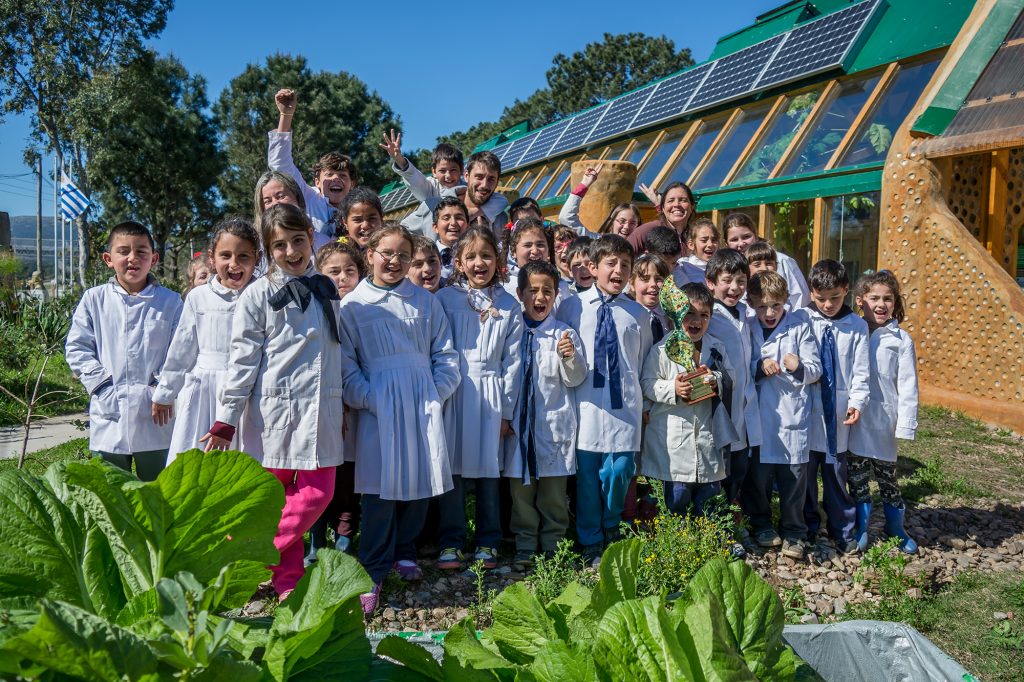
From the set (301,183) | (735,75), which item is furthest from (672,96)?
(301,183)

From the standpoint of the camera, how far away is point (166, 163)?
32312 mm

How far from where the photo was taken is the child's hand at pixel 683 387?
4539 mm

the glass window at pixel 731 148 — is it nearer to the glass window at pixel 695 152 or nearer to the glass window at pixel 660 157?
the glass window at pixel 695 152

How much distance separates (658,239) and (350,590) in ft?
16.1

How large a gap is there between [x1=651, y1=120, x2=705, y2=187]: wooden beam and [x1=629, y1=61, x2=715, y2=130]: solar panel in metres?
0.52

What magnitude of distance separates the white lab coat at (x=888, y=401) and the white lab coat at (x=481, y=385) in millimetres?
2340

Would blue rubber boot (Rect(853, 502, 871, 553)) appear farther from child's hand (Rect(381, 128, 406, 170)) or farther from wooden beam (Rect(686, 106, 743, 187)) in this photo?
wooden beam (Rect(686, 106, 743, 187))

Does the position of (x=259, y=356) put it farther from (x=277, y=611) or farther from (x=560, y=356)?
(x=277, y=611)

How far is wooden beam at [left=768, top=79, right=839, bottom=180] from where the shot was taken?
9.87 metres

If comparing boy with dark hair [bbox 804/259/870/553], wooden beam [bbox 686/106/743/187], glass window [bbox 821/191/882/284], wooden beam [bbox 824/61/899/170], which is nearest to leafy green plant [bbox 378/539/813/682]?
boy with dark hair [bbox 804/259/870/553]

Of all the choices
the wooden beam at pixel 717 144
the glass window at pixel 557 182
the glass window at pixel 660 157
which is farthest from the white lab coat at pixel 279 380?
the glass window at pixel 557 182

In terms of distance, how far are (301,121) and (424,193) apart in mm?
30273

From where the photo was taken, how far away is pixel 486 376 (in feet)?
15.1

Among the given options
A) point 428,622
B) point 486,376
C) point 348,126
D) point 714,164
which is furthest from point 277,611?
point 348,126
